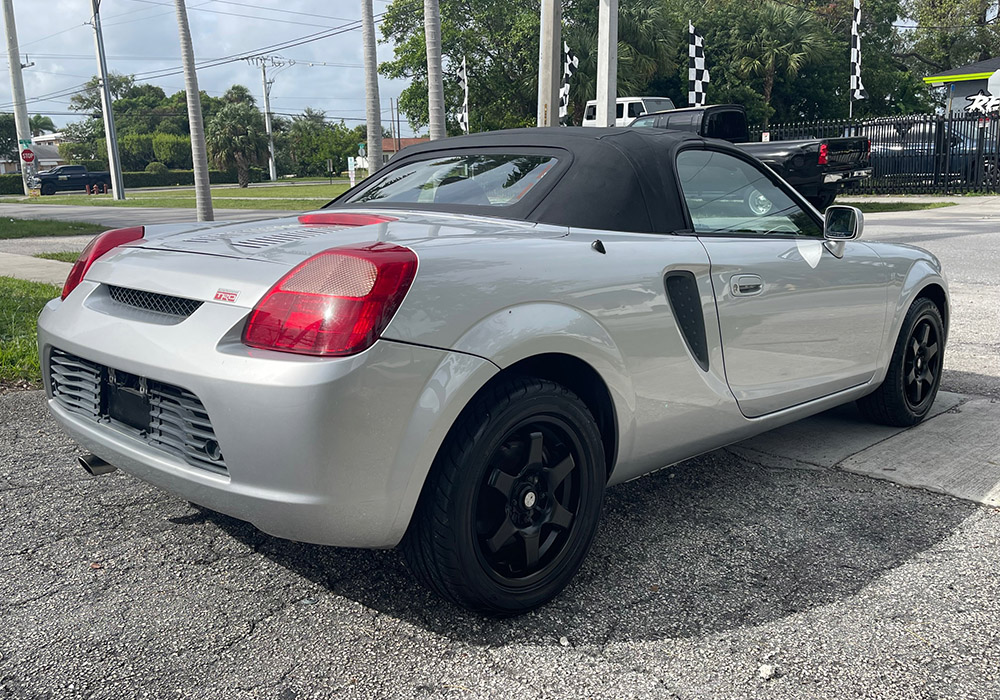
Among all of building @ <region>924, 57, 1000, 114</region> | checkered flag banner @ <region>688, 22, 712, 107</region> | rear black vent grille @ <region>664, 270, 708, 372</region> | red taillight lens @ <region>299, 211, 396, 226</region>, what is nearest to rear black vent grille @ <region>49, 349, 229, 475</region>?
red taillight lens @ <region>299, 211, 396, 226</region>

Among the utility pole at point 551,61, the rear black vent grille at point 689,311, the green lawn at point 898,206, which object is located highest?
the utility pole at point 551,61

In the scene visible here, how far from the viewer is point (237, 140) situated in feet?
188

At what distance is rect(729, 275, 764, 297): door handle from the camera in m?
3.12

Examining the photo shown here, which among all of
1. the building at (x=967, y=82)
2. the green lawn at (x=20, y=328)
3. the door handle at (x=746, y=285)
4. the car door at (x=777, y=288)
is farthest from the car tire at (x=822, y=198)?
the building at (x=967, y=82)

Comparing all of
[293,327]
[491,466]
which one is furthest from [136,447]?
[491,466]

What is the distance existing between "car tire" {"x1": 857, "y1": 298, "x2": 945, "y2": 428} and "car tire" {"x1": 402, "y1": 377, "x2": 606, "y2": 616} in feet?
7.28

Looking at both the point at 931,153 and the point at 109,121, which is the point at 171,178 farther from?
the point at 931,153

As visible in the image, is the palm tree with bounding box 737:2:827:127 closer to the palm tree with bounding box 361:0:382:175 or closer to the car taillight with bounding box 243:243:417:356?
the palm tree with bounding box 361:0:382:175

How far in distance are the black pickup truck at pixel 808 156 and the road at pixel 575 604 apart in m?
10.1

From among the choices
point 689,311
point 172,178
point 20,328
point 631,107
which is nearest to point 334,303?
point 689,311

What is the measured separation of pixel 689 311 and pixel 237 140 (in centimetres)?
5885

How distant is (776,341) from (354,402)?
1.87 m

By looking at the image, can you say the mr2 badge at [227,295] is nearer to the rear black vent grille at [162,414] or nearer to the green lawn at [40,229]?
the rear black vent grille at [162,414]

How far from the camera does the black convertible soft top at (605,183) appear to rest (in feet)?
9.66
